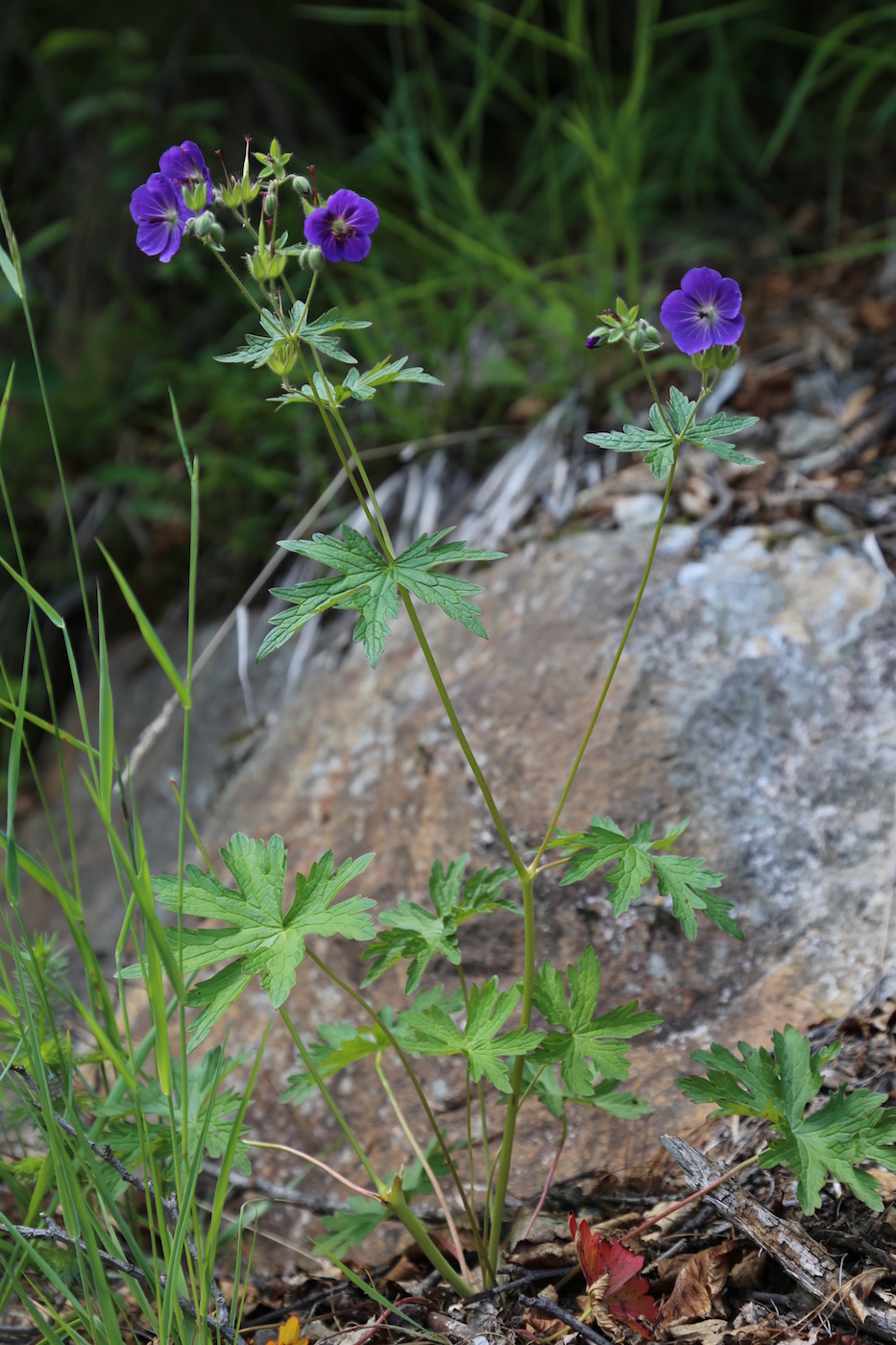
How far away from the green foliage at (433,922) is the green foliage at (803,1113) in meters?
0.30

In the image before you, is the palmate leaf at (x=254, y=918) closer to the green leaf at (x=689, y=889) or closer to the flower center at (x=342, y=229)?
the green leaf at (x=689, y=889)

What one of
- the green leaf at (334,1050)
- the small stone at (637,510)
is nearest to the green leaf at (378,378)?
the green leaf at (334,1050)

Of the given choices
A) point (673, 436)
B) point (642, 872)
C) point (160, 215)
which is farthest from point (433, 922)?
point (160, 215)

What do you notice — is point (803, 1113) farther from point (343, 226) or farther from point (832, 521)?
point (832, 521)

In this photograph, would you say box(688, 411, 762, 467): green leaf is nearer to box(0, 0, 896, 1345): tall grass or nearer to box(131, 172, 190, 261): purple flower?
box(131, 172, 190, 261): purple flower

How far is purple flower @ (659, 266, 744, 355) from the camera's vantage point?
1.08m

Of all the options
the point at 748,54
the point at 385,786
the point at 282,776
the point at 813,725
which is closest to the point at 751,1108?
the point at 813,725

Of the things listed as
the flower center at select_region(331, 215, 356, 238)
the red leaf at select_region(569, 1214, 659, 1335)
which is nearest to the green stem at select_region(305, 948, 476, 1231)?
the red leaf at select_region(569, 1214, 659, 1335)

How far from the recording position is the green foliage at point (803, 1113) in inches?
39.4

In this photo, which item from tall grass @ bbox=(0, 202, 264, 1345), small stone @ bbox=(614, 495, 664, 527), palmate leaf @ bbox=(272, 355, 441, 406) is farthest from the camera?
small stone @ bbox=(614, 495, 664, 527)

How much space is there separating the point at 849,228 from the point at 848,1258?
2764 mm

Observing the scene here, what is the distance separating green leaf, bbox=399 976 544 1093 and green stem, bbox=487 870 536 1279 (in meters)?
0.02

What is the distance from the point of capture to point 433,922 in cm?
118

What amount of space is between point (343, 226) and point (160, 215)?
221 mm
